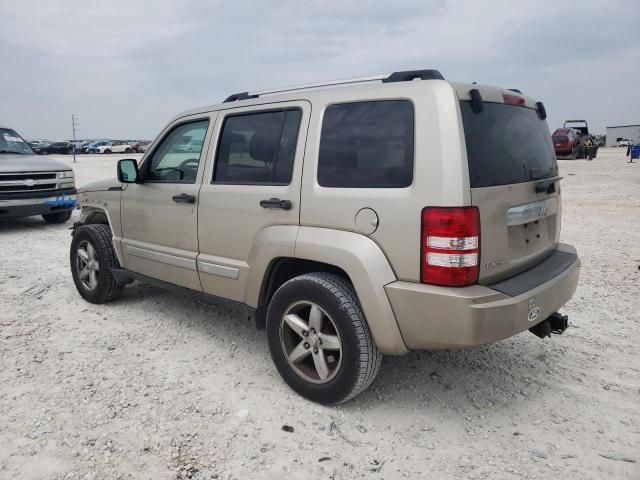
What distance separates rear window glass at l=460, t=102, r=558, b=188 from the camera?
2.56m

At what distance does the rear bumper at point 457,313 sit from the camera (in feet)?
8.02

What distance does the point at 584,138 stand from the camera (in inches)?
1097

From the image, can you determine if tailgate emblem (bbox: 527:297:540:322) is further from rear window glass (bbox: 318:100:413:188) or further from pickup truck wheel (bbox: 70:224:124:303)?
pickup truck wheel (bbox: 70:224:124:303)

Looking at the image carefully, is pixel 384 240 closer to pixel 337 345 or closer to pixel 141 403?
pixel 337 345

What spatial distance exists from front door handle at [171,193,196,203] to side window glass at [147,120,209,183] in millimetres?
130

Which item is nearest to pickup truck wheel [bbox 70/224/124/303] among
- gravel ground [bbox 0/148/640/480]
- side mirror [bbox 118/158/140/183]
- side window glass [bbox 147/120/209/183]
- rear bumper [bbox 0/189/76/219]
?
gravel ground [bbox 0/148/640/480]

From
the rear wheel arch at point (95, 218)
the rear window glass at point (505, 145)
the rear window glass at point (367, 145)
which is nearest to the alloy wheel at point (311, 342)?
the rear window glass at point (367, 145)

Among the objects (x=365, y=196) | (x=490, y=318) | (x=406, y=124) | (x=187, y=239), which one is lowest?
(x=490, y=318)

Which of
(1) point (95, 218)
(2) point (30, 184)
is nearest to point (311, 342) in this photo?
(1) point (95, 218)

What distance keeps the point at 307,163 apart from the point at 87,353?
2.28m

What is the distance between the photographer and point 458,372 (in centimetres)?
345

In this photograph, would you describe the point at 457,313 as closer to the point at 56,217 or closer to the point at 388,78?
the point at 388,78

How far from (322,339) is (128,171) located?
7.53 ft

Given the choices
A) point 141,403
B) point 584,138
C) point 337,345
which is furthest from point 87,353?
point 584,138
